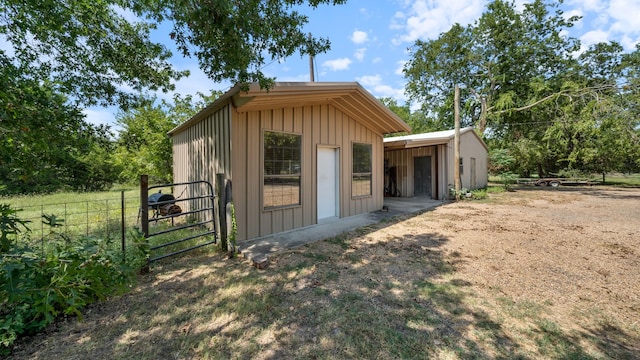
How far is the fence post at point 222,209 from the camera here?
436cm

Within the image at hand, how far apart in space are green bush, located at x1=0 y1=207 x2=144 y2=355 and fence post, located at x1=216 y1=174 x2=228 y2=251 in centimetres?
156

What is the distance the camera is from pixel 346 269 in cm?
374

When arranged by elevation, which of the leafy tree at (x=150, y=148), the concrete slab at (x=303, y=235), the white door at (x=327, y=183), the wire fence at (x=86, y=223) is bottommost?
the concrete slab at (x=303, y=235)

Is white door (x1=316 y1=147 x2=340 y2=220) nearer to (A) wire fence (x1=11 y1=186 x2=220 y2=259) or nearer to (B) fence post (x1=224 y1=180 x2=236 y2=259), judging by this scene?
(B) fence post (x1=224 y1=180 x2=236 y2=259)

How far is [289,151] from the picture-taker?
5605mm

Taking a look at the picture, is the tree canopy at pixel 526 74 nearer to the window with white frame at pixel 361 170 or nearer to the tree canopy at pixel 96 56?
the window with white frame at pixel 361 170

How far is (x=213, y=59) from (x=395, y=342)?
4229 millimetres

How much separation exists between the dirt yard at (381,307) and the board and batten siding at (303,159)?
1088 millimetres

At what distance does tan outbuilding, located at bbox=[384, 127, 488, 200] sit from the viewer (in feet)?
36.6

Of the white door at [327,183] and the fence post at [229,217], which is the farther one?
the white door at [327,183]

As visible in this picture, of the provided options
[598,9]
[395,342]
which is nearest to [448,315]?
[395,342]

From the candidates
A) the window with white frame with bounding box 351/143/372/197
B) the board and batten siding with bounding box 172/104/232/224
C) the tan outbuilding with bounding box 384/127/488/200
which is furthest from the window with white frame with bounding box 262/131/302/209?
the tan outbuilding with bounding box 384/127/488/200

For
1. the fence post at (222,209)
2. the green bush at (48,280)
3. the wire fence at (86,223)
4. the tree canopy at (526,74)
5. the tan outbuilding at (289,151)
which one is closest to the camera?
the green bush at (48,280)

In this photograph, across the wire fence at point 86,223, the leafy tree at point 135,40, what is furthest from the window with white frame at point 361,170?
the wire fence at point 86,223
